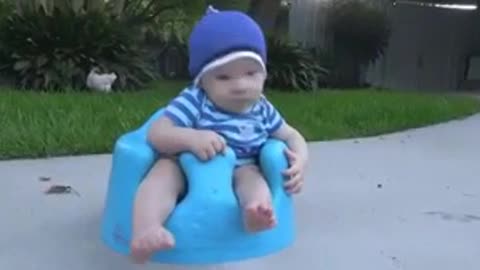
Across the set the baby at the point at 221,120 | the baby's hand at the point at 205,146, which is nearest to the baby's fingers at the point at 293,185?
the baby at the point at 221,120

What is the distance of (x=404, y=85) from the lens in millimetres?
16922

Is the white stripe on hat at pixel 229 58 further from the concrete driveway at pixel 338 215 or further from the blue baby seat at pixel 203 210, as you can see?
the concrete driveway at pixel 338 215

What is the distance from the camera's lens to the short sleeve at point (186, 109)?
2449 millimetres

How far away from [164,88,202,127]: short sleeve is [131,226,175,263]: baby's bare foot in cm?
40

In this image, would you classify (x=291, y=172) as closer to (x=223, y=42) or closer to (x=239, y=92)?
(x=239, y=92)

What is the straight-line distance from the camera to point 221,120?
2482 mm

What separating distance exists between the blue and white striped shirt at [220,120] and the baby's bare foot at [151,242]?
407 millimetres

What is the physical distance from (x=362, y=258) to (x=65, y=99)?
12.9ft

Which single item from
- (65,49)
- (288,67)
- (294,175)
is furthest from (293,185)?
(288,67)

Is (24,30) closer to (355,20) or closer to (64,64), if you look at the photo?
(64,64)

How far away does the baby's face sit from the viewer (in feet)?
7.97

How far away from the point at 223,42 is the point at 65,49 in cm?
654

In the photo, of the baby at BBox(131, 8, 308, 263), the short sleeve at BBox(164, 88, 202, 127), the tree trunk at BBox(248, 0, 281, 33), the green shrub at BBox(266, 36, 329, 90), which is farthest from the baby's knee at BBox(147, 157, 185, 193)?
the tree trunk at BBox(248, 0, 281, 33)

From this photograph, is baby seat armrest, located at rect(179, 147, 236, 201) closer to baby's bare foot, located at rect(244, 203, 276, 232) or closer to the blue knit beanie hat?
baby's bare foot, located at rect(244, 203, 276, 232)
